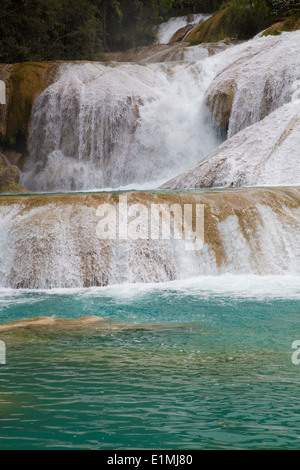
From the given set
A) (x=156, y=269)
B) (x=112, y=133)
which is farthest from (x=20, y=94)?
(x=156, y=269)

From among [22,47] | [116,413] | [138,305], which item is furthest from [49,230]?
[22,47]

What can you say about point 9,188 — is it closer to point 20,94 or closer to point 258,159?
point 20,94

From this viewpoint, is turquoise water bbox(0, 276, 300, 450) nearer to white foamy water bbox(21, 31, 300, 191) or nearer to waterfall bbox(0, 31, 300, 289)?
waterfall bbox(0, 31, 300, 289)

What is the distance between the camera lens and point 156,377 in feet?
15.7

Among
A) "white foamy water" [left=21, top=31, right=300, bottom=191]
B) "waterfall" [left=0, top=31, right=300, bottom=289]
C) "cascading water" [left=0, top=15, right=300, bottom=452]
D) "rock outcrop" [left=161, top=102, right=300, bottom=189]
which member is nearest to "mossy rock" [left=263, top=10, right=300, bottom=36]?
"waterfall" [left=0, top=31, right=300, bottom=289]

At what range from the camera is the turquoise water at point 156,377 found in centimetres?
367

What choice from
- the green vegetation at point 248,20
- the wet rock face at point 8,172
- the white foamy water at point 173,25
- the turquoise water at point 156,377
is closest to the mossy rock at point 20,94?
the wet rock face at point 8,172

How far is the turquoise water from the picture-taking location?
3668 mm

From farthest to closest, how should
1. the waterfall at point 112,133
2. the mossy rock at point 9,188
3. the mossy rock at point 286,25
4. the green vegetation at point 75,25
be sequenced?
the green vegetation at point 75,25
the mossy rock at point 286,25
the waterfall at point 112,133
the mossy rock at point 9,188

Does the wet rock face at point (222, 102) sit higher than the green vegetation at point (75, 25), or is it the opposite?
the green vegetation at point (75, 25)

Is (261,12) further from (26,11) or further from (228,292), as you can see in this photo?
(228,292)

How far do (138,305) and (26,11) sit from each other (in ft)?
68.0

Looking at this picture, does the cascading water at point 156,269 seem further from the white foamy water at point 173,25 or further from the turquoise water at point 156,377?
the white foamy water at point 173,25

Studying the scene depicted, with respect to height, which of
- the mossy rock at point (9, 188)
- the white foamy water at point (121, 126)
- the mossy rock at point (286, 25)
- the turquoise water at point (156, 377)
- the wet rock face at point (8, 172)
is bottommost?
the turquoise water at point (156, 377)
